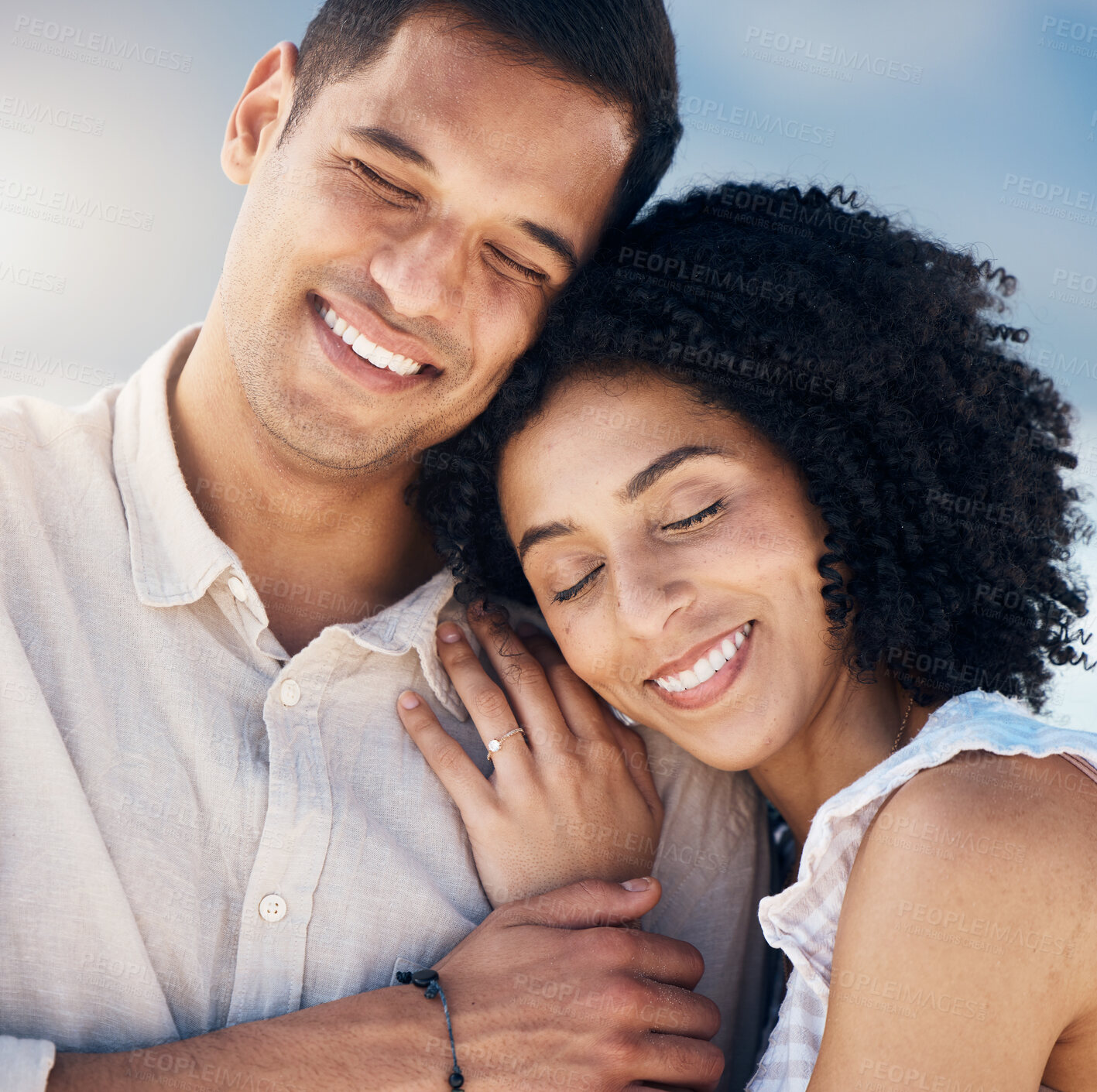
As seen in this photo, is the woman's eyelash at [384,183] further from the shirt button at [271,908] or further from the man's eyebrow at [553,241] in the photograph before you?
the shirt button at [271,908]

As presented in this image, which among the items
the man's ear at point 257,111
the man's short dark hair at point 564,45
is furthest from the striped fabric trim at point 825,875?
the man's ear at point 257,111

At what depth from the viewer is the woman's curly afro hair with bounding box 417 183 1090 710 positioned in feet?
6.55

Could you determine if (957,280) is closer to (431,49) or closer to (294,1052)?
(431,49)

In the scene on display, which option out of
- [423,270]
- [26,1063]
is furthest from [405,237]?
[26,1063]

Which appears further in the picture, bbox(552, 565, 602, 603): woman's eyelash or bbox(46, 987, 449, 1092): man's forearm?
bbox(552, 565, 602, 603): woman's eyelash

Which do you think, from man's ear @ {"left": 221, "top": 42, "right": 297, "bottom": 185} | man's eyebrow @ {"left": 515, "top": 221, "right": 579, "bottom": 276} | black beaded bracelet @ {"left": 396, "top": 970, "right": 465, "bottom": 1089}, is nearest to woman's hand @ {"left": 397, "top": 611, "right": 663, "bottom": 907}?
black beaded bracelet @ {"left": 396, "top": 970, "right": 465, "bottom": 1089}

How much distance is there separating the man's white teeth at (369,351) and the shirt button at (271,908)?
3.20ft

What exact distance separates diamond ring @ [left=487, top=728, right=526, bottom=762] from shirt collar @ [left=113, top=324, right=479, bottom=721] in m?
0.16

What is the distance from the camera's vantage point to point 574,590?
2016 millimetres

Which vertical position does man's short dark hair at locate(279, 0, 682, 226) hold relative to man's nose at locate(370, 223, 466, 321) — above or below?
above

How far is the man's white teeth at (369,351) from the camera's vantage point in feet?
6.48

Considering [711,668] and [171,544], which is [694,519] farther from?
[171,544]

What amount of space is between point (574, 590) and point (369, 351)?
23.7 inches

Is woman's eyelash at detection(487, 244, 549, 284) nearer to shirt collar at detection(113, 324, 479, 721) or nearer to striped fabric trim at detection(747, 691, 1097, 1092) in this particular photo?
shirt collar at detection(113, 324, 479, 721)
